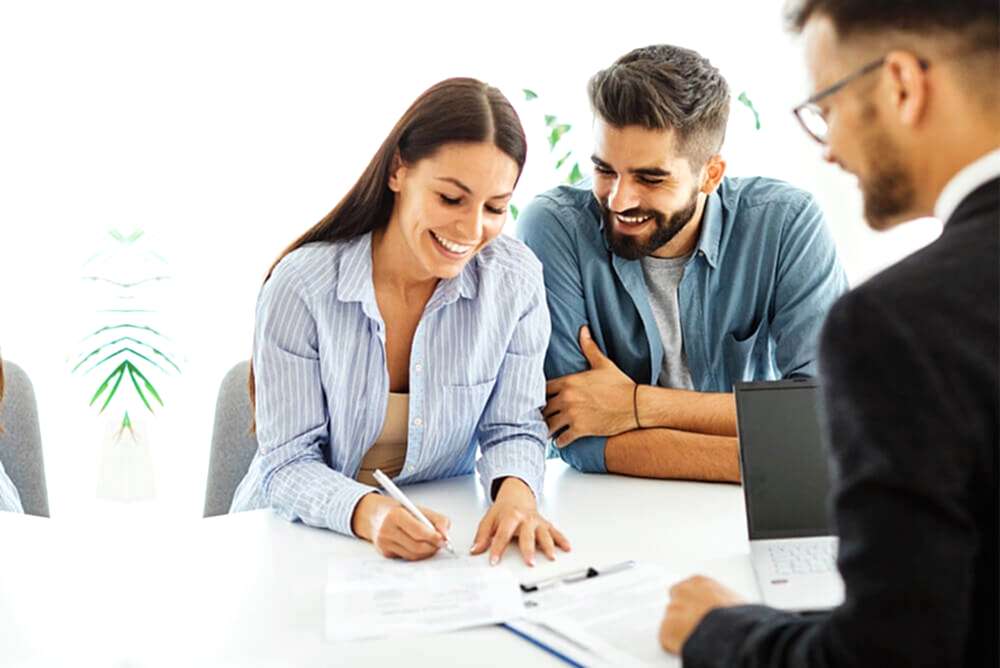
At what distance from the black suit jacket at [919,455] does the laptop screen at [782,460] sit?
74 cm

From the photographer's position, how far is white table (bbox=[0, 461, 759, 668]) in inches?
53.1

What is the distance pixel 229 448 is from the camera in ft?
7.99

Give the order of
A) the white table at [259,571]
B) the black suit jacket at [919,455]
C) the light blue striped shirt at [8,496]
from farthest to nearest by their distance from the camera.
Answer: the light blue striped shirt at [8,496] < the white table at [259,571] < the black suit jacket at [919,455]

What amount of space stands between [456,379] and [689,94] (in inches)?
26.5

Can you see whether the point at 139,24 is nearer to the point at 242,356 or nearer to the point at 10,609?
the point at 242,356

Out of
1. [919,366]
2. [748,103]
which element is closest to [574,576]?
[919,366]

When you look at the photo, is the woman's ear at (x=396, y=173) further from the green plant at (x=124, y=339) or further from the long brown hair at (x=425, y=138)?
the green plant at (x=124, y=339)

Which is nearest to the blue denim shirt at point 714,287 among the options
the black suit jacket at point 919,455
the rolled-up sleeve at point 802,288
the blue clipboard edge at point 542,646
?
the rolled-up sleeve at point 802,288

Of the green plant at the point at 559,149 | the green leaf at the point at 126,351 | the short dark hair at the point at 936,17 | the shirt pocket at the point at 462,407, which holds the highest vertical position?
the short dark hair at the point at 936,17

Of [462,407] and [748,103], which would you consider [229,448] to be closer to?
[462,407]

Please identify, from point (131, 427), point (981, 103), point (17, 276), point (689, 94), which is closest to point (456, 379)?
point (689, 94)

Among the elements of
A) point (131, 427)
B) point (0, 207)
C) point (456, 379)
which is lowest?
point (131, 427)

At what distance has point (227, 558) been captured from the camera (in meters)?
1.67

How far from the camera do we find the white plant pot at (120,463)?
10.8 feet
